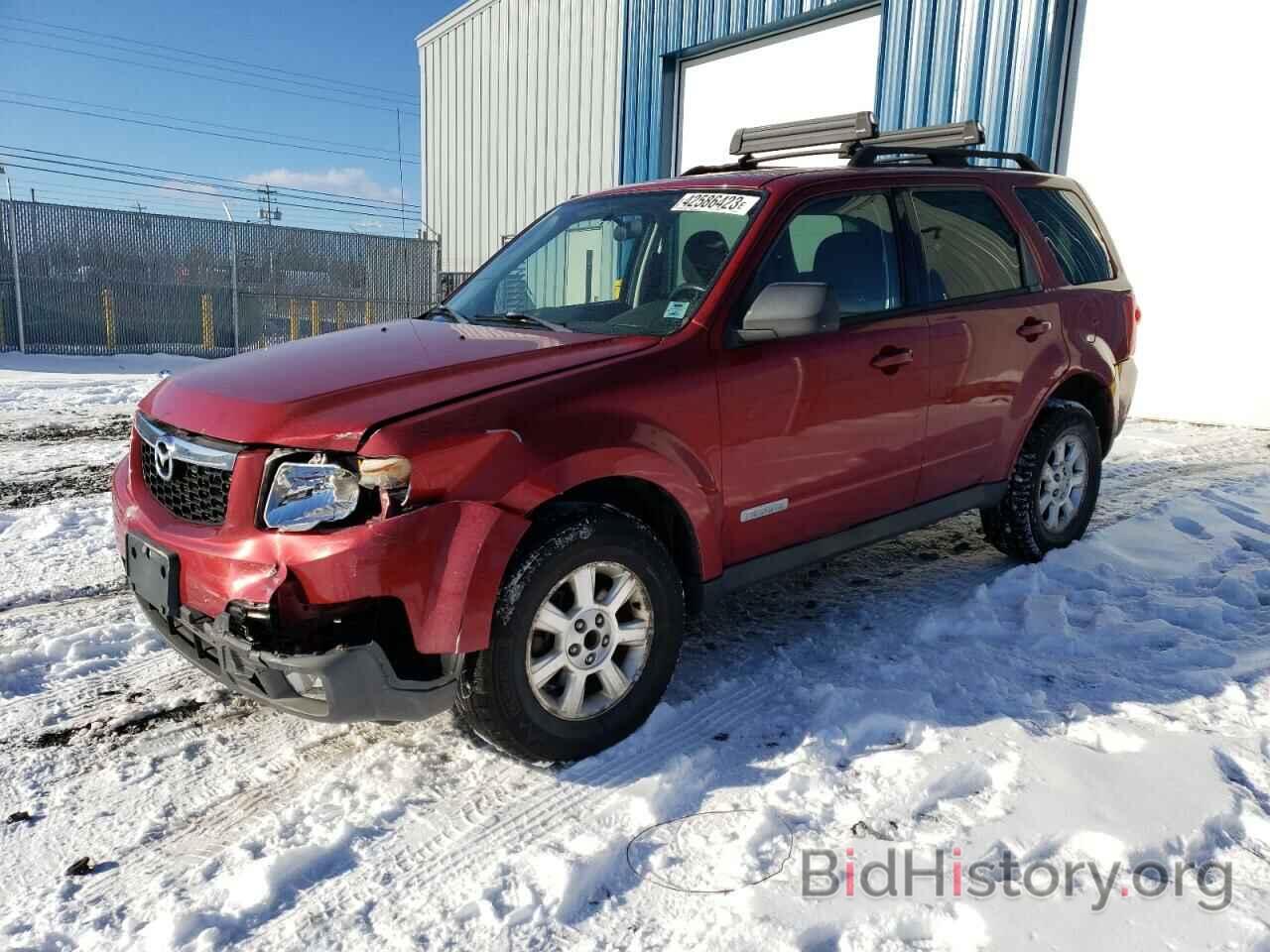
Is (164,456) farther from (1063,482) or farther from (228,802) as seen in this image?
(1063,482)

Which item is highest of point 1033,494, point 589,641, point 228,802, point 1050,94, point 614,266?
point 1050,94

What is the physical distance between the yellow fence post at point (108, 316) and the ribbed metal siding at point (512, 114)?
267 inches

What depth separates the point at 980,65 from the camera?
988 cm

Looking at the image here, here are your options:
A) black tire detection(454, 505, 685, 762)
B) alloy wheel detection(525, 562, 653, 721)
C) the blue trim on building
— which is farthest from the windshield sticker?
the blue trim on building

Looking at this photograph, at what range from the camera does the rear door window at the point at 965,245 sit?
388 centimetres

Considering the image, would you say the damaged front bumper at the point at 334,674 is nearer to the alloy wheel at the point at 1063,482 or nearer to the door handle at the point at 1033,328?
the door handle at the point at 1033,328

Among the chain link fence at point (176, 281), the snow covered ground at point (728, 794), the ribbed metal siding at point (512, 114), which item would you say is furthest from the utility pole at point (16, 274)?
the snow covered ground at point (728, 794)

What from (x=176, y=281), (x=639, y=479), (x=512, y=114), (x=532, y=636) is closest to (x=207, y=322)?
(x=176, y=281)

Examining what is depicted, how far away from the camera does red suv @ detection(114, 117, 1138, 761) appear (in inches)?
93.4

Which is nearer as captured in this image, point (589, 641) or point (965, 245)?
point (589, 641)

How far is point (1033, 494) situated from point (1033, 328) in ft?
2.64

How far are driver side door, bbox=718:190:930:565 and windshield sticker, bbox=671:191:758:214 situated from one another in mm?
184

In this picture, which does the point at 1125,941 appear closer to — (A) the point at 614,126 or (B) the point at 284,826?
(B) the point at 284,826

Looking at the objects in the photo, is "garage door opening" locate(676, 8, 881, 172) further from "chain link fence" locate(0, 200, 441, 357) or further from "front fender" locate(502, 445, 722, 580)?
"front fender" locate(502, 445, 722, 580)
